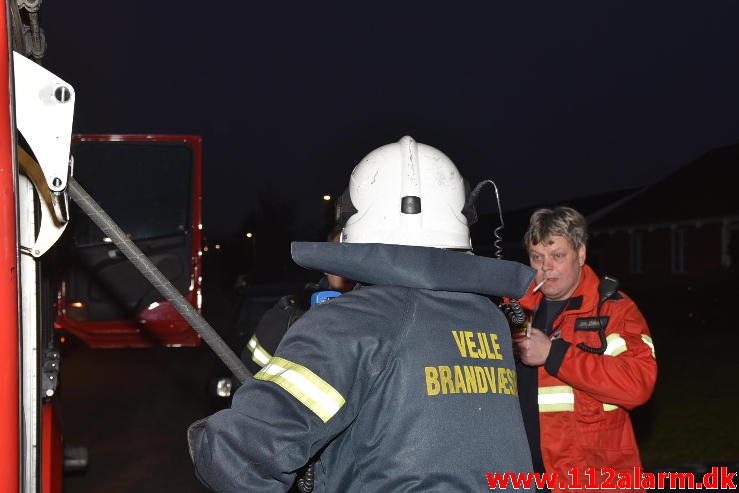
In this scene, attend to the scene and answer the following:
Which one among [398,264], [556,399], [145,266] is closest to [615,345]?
[556,399]

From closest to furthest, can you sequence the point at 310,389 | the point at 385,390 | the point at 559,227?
the point at 310,389 < the point at 385,390 < the point at 559,227

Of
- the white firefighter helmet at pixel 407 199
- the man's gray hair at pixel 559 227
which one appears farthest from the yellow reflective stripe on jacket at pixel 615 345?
the white firefighter helmet at pixel 407 199

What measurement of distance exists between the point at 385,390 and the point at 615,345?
5.21ft

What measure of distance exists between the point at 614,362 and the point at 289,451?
5.68 ft

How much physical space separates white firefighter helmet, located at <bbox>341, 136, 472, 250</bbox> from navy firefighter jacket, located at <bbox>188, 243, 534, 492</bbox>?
0.68 feet

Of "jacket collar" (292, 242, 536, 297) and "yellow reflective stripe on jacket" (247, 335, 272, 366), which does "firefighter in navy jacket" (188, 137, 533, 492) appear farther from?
"yellow reflective stripe on jacket" (247, 335, 272, 366)

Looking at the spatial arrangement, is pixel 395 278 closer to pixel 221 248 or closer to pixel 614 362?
pixel 614 362

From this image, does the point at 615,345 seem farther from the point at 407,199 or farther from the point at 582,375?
the point at 407,199

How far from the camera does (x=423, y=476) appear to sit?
1.84m

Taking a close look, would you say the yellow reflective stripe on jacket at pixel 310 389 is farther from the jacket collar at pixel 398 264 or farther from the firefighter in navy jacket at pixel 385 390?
the jacket collar at pixel 398 264

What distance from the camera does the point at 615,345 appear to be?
3166mm

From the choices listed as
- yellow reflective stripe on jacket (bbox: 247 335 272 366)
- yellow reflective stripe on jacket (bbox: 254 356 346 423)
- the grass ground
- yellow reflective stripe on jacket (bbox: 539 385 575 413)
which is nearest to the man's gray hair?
yellow reflective stripe on jacket (bbox: 539 385 575 413)

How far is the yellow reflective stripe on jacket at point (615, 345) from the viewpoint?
10.3ft

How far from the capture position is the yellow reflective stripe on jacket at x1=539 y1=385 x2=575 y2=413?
3.18m
